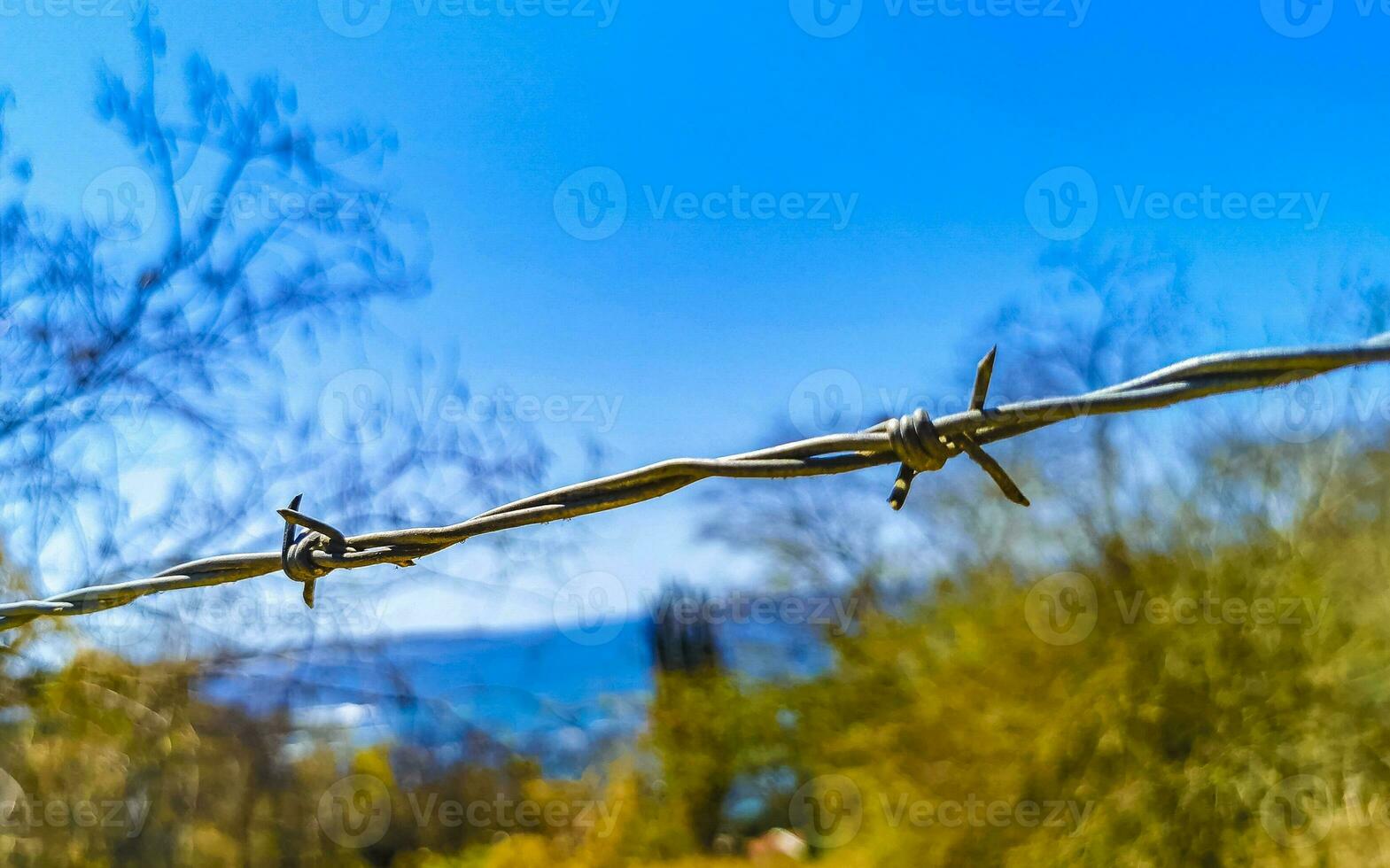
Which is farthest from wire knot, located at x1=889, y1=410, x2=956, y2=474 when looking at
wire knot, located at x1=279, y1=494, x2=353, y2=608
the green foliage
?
the green foliage

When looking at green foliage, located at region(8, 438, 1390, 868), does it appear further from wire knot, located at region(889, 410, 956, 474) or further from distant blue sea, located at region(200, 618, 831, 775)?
wire knot, located at region(889, 410, 956, 474)

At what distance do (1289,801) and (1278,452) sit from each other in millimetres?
899

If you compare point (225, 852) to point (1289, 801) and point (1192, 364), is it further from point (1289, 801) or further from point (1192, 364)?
point (1192, 364)

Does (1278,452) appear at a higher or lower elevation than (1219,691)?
higher

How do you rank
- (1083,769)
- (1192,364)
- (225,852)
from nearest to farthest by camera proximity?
(1192,364) < (1083,769) < (225,852)

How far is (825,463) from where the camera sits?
68 cm

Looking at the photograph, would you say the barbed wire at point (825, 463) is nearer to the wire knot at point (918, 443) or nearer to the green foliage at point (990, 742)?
the wire knot at point (918, 443)

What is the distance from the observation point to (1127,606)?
2.87 m

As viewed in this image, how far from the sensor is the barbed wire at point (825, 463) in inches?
23.0

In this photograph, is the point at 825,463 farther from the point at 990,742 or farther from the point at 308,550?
the point at 990,742

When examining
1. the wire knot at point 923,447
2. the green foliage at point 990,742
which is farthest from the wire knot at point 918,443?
the green foliage at point 990,742

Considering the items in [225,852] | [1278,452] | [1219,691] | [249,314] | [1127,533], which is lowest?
[225,852]

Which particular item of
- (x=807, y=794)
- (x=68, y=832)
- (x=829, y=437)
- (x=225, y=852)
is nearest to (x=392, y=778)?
(x=225, y=852)

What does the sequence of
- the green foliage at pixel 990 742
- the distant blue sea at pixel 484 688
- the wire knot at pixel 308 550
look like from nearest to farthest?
1. the wire knot at pixel 308 550
2. the green foliage at pixel 990 742
3. the distant blue sea at pixel 484 688
